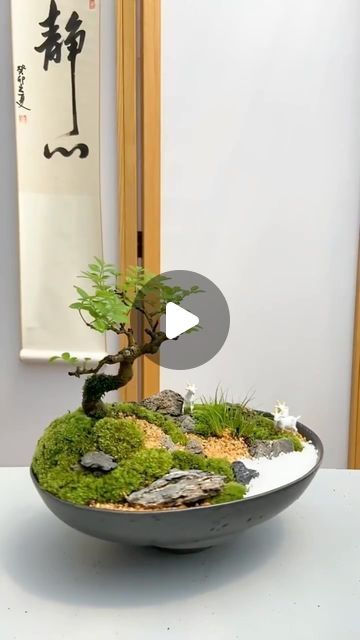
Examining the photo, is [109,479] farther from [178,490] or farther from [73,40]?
[73,40]

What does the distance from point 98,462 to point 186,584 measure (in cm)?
18

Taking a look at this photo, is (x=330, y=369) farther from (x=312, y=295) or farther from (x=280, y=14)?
(x=280, y=14)

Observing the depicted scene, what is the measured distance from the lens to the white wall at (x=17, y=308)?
1699mm

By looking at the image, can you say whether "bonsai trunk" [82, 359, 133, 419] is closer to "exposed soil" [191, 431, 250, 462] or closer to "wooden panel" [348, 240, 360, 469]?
"exposed soil" [191, 431, 250, 462]

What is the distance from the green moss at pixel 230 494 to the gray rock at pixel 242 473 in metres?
0.03

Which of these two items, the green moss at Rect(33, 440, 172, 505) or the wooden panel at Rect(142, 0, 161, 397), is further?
the wooden panel at Rect(142, 0, 161, 397)

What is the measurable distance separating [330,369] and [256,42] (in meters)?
0.90

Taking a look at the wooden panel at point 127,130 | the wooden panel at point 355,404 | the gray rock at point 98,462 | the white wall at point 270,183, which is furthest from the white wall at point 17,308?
the gray rock at point 98,462

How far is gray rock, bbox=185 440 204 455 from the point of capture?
31.3 inches

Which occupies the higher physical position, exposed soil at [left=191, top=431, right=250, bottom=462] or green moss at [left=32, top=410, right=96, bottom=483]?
green moss at [left=32, top=410, right=96, bottom=483]

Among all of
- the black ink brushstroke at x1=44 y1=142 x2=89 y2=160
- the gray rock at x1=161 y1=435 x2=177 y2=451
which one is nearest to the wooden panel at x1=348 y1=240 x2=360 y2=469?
the black ink brushstroke at x1=44 y1=142 x2=89 y2=160

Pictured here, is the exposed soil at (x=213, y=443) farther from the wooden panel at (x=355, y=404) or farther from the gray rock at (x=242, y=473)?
the wooden panel at (x=355, y=404)

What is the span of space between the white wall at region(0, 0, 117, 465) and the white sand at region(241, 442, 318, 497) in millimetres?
1022

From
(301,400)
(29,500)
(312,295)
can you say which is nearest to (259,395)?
(301,400)
